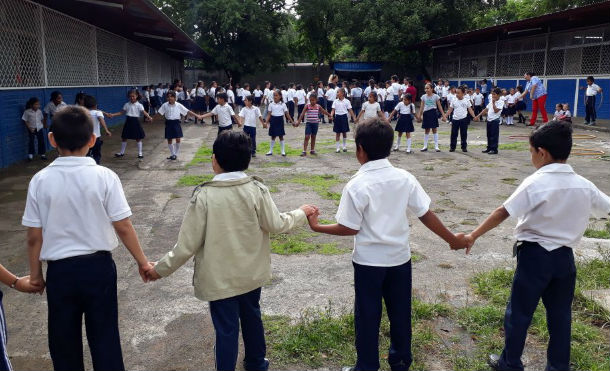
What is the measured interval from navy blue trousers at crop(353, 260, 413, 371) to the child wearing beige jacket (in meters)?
0.50

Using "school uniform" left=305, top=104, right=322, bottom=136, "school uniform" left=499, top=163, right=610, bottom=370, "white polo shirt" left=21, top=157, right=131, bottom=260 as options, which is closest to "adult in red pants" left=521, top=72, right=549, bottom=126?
"school uniform" left=305, top=104, right=322, bottom=136

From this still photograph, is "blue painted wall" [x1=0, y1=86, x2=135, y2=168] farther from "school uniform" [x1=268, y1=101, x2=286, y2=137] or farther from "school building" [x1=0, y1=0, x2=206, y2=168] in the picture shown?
"school uniform" [x1=268, y1=101, x2=286, y2=137]

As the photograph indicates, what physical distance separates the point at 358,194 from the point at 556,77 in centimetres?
1912

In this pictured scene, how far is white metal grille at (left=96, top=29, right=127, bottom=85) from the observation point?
15844mm

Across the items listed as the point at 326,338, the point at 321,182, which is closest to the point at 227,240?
the point at 326,338

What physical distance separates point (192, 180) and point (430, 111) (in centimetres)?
581

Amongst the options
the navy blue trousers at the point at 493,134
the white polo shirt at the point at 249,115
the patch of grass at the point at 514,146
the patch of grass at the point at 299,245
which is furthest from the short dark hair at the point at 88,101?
the patch of grass at the point at 514,146

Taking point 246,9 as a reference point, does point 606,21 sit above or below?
below

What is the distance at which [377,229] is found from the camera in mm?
2547

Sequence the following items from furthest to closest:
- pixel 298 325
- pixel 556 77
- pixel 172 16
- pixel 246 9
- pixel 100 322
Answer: pixel 172 16, pixel 246 9, pixel 556 77, pixel 298 325, pixel 100 322

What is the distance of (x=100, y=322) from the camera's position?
2.36 metres

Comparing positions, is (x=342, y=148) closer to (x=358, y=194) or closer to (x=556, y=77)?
(x=358, y=194)

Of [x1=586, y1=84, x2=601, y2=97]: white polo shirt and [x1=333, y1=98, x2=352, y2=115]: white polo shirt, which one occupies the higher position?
[x1=586, y1=84, x2=601, y2=97]: white polo shirt

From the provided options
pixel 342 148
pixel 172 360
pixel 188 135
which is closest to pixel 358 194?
pixel 172 360
